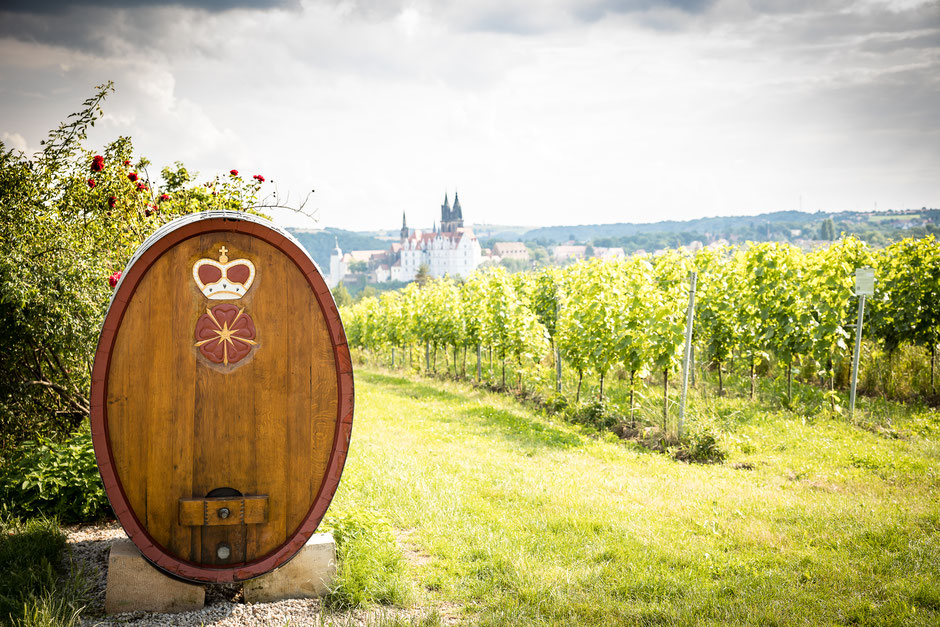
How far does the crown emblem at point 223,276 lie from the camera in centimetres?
319

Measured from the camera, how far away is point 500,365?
703 inches

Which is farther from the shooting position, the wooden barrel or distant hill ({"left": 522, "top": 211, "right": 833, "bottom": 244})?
distant hill ({"left": 522, "top": 211, "right": 833, "bottom": 244})

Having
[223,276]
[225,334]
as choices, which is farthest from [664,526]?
[223,276]

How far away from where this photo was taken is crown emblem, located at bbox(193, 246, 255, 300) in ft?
10.5

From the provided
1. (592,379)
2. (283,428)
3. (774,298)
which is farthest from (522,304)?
(283,428)

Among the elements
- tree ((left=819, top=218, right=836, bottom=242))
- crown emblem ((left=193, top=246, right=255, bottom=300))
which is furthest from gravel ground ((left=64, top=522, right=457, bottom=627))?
tree ((left=819, top=218, right=836, bottom=242))

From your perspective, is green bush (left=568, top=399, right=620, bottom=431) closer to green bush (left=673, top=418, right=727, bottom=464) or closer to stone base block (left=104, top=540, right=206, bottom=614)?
green bush (left=673, top=418, right=727, bottom=464)

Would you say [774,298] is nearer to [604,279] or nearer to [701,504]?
[604,279]

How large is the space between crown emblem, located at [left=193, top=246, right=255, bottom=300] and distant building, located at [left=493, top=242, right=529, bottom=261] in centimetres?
14862

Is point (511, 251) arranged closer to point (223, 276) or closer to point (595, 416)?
point (595, 416)

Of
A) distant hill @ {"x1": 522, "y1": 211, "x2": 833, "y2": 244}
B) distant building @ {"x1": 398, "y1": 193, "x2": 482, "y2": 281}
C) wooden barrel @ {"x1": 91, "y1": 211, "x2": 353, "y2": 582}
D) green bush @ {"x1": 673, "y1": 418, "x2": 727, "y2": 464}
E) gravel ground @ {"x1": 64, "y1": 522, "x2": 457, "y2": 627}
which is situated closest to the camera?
wooden barrel @ {"x1": 91, "y1": 211, "x2": 353, "y2": 582}

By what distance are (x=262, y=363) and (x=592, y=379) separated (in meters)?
11.9

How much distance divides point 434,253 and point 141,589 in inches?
5469

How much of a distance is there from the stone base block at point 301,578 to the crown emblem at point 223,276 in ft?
5.47
